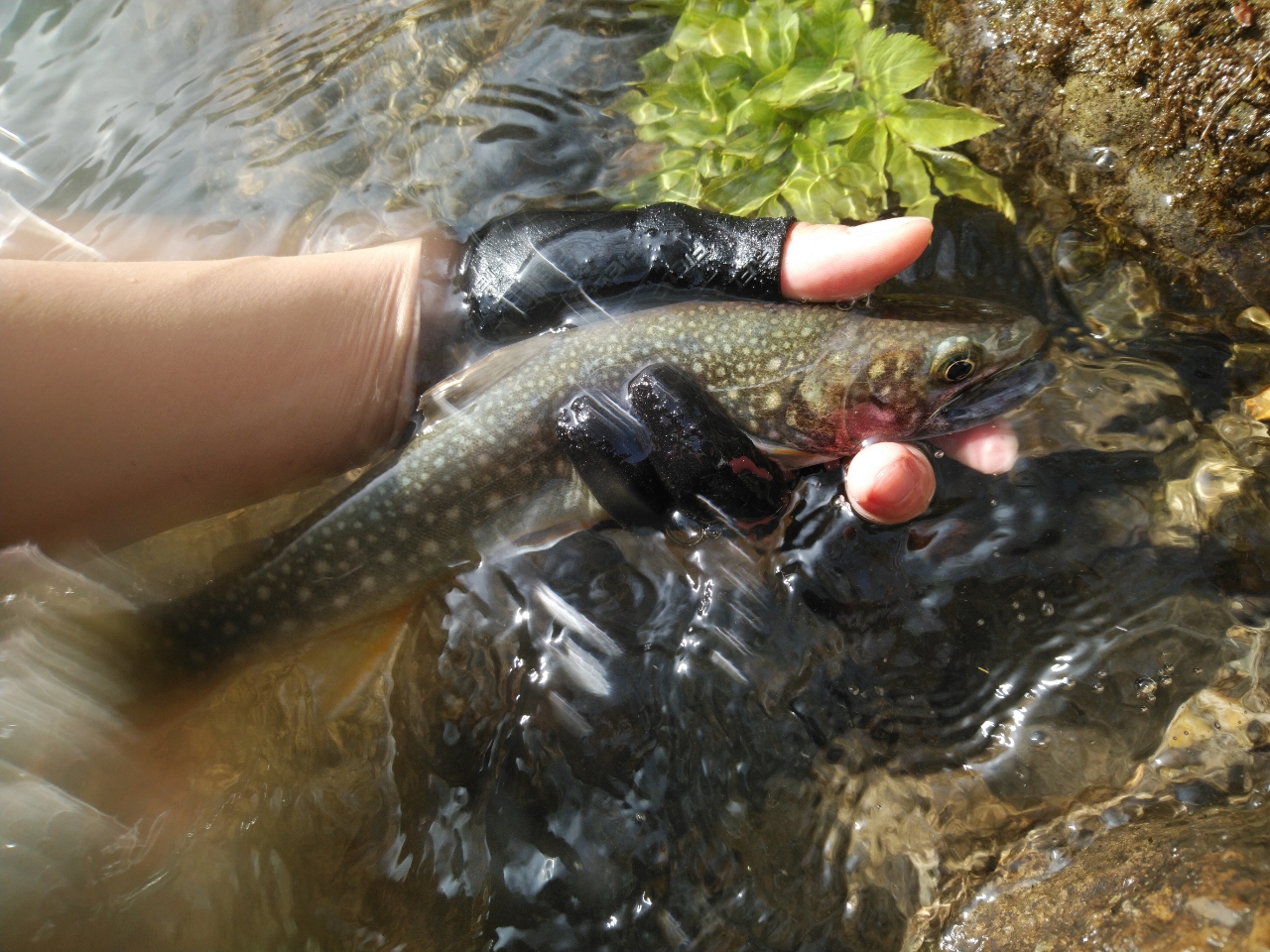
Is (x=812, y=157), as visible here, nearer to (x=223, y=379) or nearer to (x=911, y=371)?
(x=911, y=371)

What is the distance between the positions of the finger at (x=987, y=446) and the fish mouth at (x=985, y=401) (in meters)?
0.04

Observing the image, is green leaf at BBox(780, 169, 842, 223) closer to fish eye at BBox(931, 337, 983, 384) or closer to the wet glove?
fish eye at BBox(931, 337, 983, 384)

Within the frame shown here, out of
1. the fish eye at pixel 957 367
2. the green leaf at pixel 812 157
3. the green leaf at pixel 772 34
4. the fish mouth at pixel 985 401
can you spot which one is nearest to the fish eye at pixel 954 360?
the fish eye at pixel 957 367

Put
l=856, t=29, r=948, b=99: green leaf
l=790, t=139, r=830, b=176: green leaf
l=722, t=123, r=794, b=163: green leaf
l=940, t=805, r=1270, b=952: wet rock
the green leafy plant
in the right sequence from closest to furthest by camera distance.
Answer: l=940, t=805, r=1270, b=952: wet rock
l=856, t=29, r=948, b=99: green leaf
the green leafy plant
l=790, t=139, r=830, b=176: green leaf
l=722, t=123, r=794, b=163: green leaf

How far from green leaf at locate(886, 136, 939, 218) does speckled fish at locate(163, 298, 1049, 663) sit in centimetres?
65

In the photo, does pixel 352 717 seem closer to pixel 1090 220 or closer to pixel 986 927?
pixel 986 927

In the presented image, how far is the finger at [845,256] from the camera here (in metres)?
2.61

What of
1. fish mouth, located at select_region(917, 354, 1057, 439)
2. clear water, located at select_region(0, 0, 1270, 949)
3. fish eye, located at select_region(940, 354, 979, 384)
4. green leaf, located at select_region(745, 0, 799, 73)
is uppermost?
green leaf, located at select_region(745, 0, 799, 73)

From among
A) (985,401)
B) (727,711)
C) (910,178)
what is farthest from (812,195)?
(727,711)

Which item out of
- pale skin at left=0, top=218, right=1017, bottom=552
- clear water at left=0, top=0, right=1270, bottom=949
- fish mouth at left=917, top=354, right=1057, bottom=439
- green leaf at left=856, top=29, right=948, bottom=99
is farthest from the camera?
green leaf at left=856, top=29, right=948, bottom=99

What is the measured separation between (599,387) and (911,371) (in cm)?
116

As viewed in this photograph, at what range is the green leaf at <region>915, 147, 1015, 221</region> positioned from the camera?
10.6 feet

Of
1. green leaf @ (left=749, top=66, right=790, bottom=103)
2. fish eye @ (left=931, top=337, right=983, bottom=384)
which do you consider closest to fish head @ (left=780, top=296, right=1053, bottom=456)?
fish eye @ (left=931, top=337, right=983, bottom=384)

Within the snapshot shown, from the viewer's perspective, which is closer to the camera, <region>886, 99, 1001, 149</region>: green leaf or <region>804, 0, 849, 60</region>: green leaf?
<region>886, 99, 1001, 149</region>: green leaf
